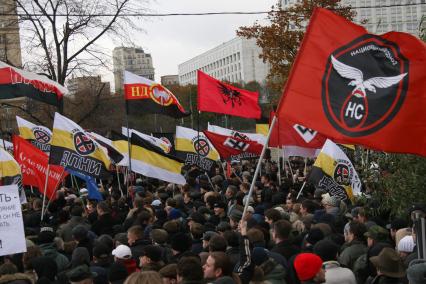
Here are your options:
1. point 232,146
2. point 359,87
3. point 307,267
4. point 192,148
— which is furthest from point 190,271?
point 232,146

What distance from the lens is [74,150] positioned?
1280 cm

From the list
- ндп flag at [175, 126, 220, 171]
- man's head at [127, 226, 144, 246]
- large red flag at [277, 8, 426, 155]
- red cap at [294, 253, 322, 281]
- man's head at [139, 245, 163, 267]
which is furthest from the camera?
ндп flag at [175, 126, 220, 171]

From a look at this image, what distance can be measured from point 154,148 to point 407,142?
7.82 metres

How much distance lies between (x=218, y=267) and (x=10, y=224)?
8.80 feet

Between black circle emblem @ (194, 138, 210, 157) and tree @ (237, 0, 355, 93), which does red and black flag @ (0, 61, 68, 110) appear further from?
tree @ (237, 0, 355, 93)

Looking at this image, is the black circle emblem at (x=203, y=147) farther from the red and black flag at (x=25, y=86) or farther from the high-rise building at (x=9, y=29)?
the high-rise building at (x=9, y=29)

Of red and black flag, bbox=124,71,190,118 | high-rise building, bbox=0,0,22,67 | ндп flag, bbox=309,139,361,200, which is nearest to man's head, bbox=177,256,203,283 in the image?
ндп flag, bbox=309,139,361,200

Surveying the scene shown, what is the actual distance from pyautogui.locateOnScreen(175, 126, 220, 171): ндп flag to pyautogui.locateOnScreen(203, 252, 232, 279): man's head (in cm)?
1144

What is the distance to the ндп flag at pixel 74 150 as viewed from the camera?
12695 mm

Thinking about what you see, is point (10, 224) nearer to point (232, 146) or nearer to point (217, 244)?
point (217, 244)

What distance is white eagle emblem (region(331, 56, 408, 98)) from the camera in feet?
20.7

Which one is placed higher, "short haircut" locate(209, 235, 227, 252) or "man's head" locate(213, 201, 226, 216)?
"short haircut" locate(209, 235, 227, 252)

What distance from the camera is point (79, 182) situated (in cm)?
2233

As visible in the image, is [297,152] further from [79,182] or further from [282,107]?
[282,107]
